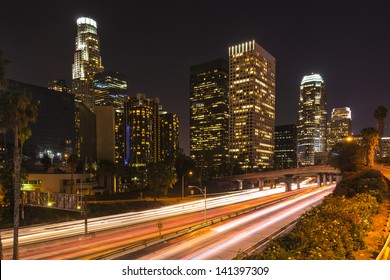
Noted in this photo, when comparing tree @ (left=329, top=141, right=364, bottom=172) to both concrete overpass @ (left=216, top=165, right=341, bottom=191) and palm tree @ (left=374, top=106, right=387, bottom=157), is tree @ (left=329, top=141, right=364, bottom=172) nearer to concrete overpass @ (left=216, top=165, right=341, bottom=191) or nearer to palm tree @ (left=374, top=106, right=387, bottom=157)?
palm tree @ (left=374, top=106, right=387, bottom=157)

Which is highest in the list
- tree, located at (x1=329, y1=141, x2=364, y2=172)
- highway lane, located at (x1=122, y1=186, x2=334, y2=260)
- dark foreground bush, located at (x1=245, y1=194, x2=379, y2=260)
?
tree, located at (x1=329, y1=141, x2=364, y2=172)

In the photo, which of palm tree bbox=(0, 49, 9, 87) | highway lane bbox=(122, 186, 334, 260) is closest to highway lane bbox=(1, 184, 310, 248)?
highway lane bbox=(122, 186, 334, 260)

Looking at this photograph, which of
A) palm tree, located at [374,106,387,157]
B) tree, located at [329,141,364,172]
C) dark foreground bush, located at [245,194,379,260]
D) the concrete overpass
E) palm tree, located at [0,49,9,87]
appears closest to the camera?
dark foreground bush, located at [245,194,379,260]

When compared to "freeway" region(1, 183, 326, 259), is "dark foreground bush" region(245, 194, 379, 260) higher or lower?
higher

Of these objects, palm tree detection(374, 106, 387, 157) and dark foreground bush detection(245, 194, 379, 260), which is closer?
dark foreground bush detection(245, 194, 379, 260)

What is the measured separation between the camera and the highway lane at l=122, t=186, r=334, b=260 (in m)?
22.2

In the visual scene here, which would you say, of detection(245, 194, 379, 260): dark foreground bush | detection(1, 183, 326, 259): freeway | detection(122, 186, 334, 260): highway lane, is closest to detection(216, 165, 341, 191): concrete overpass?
detection(122, 186, 334, 260): highway lane

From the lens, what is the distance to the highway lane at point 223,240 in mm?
22250

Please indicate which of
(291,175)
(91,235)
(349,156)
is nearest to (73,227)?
(91,235)

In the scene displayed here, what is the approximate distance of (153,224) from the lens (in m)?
35.6

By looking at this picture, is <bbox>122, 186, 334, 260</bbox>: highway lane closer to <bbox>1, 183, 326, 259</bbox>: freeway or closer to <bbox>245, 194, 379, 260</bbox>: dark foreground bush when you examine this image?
<bbox>1, 183, 326, 259</bbox>: freeway

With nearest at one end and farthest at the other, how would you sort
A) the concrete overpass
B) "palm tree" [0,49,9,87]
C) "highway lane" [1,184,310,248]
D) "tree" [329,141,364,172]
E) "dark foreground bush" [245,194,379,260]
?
"dark foreground bush" [245,194,379,260]
"palm tree" [0,49,9,87]
"highway lane" [1,184,310,248]
"tree" [329,141,364,172]
the concrete overpass

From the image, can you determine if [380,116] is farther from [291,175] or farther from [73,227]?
[73,227]
